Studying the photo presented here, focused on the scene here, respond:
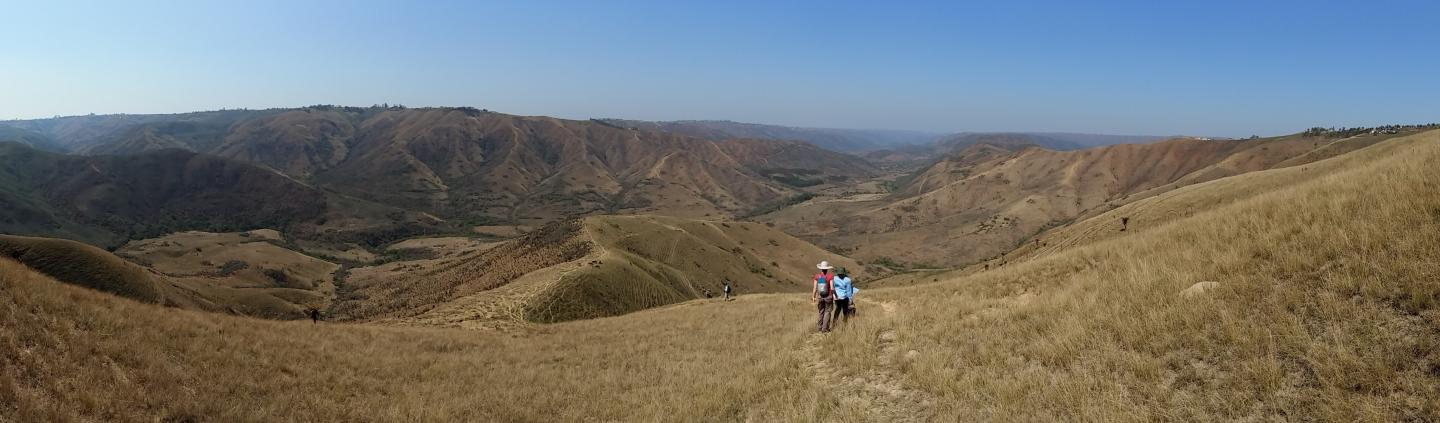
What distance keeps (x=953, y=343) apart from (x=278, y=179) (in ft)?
811

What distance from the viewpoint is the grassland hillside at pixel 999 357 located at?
6.13m

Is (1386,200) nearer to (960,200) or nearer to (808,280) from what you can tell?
(808,280)

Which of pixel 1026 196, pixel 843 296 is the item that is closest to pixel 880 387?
pixel 843 296

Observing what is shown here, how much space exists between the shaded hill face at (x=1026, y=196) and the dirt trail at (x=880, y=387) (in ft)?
328

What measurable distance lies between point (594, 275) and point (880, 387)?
120 ft

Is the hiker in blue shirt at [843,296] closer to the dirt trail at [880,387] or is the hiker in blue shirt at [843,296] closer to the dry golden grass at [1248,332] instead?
the dirt trail at [880,387]

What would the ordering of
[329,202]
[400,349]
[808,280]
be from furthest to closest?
1. [329,202]
2. [808,280]
3. [400,349]

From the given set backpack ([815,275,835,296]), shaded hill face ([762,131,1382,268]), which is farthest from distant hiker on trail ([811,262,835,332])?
shaded hill face ([762,131,1382,268])

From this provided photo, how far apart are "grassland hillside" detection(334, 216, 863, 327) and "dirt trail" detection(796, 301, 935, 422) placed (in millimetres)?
21662

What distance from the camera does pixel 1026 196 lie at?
466ft

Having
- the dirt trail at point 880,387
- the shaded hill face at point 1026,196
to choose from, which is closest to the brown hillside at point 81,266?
the dirt trail at point 880,387

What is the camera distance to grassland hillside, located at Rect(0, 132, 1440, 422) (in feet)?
20.1

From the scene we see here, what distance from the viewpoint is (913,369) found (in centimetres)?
936

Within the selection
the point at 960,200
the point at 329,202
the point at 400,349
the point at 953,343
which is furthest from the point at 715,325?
the point at 329,202
